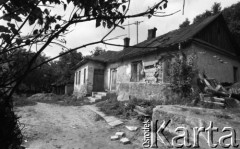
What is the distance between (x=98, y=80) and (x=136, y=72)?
4.52m

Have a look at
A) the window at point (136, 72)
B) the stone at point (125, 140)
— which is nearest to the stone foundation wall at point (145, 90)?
the window at point (136, 72)

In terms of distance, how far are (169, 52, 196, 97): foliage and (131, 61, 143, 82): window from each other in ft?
13.6

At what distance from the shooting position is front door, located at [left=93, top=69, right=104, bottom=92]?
1528cm

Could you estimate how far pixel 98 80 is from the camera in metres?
15.4

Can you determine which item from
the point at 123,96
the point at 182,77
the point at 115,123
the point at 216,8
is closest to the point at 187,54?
the point at 182,77

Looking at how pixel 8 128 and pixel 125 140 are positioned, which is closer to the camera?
pixel 8 128

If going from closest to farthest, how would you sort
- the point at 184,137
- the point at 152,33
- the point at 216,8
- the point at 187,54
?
the point at 184,137 < the point at 187,54 < the point at 152,33 < the point at 216,8

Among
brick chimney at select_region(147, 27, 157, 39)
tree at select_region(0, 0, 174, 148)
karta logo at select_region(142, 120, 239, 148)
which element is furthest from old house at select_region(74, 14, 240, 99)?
tree at select_region(0, 0, 174, 148)

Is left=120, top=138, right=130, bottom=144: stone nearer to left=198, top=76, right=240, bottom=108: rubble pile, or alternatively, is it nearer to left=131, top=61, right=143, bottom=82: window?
left=198, top=76, right=240, bottom=108: rubble pile

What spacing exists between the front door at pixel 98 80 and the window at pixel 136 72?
4151 mm

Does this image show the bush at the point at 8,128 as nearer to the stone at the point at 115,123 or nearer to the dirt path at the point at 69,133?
the dirt path at the point at 69,133

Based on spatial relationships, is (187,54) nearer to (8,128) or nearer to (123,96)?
(123,96)

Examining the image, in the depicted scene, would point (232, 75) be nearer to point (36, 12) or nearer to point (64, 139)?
point (64, 139)

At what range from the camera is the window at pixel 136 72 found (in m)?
11.8
